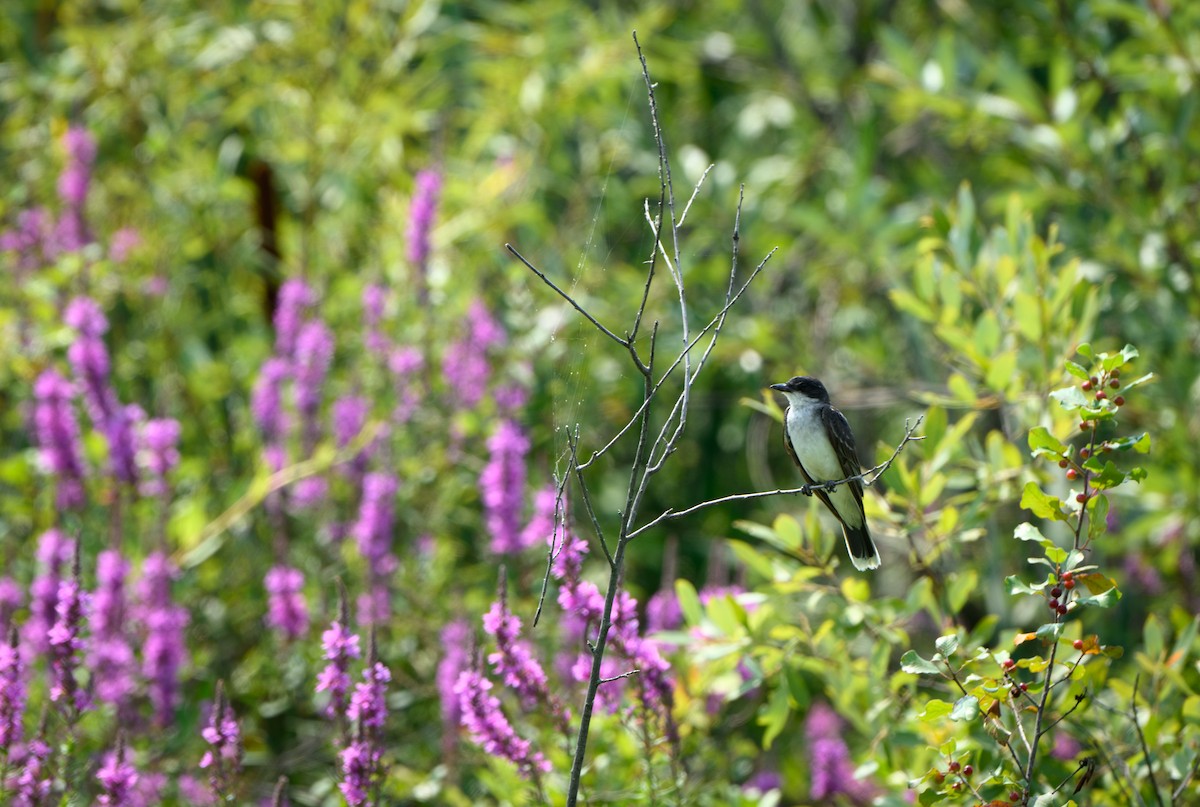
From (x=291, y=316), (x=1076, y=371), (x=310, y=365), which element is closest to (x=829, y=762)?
(x=1076, y=371)

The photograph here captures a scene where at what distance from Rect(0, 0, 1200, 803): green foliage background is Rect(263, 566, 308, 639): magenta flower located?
0.25 meters

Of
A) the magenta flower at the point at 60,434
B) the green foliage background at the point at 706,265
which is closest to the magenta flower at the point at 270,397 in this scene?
the green foliage background at the point at 706,265

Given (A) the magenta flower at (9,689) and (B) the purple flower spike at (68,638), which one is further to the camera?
(B) the purple flower spike at (68,638)

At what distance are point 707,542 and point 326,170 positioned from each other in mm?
2549

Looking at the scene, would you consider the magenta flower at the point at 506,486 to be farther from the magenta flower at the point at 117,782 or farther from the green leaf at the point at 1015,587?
the green leaf at the point at 1015,587

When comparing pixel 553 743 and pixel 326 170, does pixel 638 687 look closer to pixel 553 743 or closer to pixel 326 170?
pixel 553 743

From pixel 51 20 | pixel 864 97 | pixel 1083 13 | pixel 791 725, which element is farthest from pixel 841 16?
pixel 51 20

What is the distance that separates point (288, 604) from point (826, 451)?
1.86 metres

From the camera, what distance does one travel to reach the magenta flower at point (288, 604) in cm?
449

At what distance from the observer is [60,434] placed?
436 cm

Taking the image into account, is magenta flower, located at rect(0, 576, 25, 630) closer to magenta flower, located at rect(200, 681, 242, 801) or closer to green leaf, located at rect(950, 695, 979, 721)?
magenta flower, located at rect(200, 681, 242, 801)

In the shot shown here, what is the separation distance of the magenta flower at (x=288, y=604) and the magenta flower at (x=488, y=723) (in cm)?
153

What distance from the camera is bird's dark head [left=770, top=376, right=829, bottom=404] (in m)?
3.91

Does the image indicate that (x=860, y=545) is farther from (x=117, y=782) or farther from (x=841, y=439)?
(x=117, y=782)
